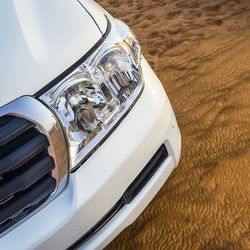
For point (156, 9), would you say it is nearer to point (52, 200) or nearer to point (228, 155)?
point (228, 155)

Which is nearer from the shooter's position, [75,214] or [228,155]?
[75,214]

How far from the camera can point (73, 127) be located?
162cm

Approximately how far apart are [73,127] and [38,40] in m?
0.33

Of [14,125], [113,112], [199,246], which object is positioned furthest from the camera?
[199,246]

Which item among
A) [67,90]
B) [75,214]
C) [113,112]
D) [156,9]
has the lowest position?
[156,9]

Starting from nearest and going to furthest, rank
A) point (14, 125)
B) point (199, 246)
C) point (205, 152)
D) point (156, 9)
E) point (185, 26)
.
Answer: point (14, 125), point (199, 246), point (205, 152), point (185, 26), point (156, 9)

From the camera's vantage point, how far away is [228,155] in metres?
2.65

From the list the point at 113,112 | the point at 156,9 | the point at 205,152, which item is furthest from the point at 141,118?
the point at 156,9

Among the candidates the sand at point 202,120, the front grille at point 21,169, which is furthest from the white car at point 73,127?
the sand at point 202,120

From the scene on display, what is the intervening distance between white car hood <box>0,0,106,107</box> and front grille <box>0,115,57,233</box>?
0.11m

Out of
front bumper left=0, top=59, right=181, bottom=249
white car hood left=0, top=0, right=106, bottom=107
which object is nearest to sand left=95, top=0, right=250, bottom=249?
front bumper left=0, top=59, right=181, bottom=249

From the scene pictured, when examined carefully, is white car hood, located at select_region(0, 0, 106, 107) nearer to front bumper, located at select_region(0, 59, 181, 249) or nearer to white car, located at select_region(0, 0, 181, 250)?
white car, located at select_region(0, 0, 181, 250)

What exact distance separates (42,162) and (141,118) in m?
0.44

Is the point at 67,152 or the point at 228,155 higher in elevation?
the point at 67,152
